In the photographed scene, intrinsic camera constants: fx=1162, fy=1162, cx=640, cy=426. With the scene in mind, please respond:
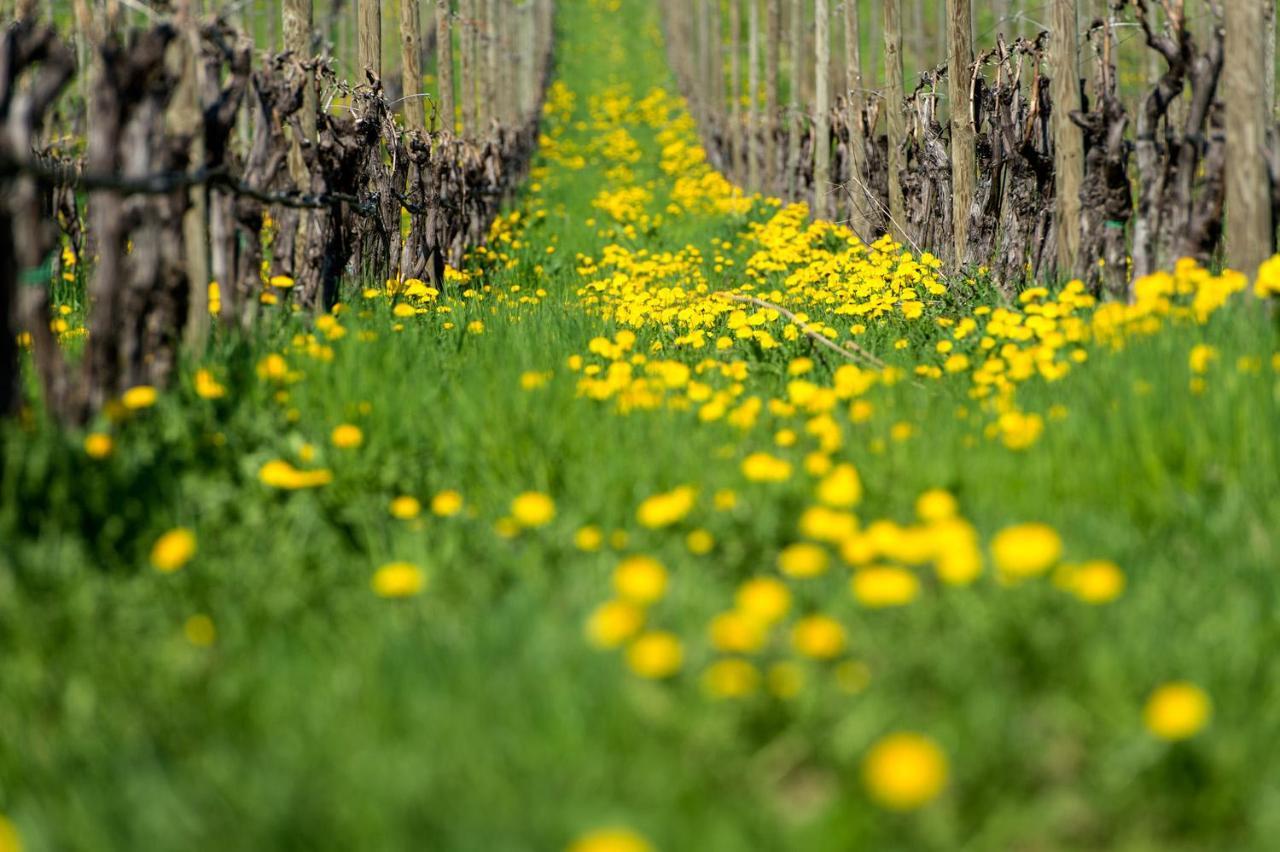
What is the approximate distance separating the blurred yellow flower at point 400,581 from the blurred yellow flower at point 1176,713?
1584 millimetres

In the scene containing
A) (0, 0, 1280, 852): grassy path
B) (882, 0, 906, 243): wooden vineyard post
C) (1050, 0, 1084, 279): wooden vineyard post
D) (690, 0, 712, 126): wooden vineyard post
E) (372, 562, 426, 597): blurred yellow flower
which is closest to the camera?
(0, 0, 1280, 852): grassy path

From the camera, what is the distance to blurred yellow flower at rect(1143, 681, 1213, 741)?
2.00m

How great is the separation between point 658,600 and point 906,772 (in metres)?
0.92

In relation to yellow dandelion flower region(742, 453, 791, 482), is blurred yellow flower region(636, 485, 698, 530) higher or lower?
lower

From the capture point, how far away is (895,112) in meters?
10.4

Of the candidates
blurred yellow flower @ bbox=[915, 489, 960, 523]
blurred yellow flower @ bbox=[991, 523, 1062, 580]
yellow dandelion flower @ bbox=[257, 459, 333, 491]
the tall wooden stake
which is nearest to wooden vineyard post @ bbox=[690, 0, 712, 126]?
the tall wooden stake

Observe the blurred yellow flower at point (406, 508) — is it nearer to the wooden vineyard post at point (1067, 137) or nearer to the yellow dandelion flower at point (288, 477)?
the yellow dandelion flower at point (288, 477)

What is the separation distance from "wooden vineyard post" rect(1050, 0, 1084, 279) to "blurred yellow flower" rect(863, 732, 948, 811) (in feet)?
16.2

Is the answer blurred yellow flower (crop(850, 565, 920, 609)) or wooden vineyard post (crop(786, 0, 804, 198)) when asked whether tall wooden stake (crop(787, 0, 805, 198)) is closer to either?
wooden vineyard post (crop(786, 0, 804, 198))

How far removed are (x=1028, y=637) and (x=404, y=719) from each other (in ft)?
4.25

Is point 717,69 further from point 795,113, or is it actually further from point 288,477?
point 288,477

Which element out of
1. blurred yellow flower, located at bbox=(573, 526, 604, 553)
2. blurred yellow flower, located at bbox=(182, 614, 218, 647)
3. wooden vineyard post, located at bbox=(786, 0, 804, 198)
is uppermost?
wooden vineyard post, located at bbox=(786, 0, 804, 198)

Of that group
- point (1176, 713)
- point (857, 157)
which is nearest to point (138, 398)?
point (1176, 713)

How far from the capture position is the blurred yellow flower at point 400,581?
8.87ft
